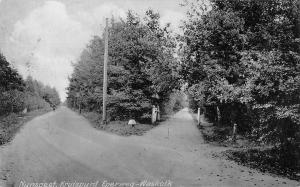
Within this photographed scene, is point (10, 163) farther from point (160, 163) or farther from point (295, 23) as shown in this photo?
point (295, 23)

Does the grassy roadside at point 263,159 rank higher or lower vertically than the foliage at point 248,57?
lower

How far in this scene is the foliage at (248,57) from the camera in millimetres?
11047

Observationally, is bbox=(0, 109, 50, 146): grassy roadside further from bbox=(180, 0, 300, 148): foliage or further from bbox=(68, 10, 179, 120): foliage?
bbox=(180, 0, 300, 148): foliage

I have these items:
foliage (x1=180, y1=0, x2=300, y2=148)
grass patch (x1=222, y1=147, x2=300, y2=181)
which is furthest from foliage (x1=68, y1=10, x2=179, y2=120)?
grass patch (x1=222, y1=147, x2=300, y2=181)

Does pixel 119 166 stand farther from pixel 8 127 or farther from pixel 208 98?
pixel 8 127

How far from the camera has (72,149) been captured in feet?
45.8

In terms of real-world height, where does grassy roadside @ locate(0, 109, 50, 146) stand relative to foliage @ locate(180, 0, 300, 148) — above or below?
below

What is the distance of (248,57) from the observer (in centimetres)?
1285

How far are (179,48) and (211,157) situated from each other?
7776 millimetres

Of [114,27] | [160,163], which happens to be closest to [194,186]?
[160,163]

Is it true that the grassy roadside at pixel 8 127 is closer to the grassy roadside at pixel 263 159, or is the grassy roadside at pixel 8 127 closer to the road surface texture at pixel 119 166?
the road surface texture at pixel 119 166

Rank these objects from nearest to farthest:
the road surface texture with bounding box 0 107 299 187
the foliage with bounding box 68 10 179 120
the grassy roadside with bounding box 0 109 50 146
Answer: the road surface texture with bounding box 0 107 299 187, the grassy roadside with bounding box 0 109 50 146, the foliage with bounding box 68 10 179 120

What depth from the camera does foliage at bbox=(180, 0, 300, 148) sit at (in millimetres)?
11047

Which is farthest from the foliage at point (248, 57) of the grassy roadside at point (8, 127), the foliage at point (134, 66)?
the grassy roadside at point (8, 127)
